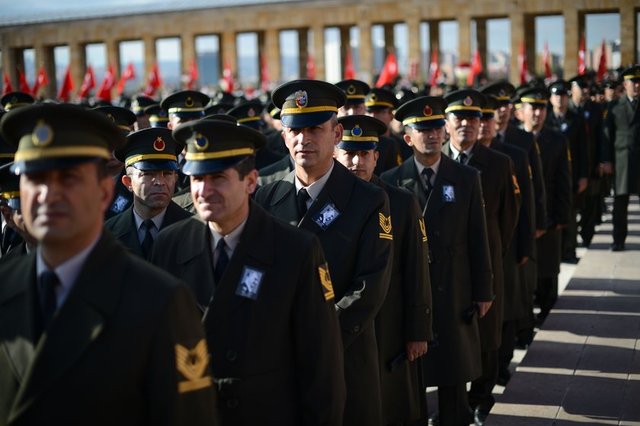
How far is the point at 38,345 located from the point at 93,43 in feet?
232

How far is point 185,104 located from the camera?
391 inches

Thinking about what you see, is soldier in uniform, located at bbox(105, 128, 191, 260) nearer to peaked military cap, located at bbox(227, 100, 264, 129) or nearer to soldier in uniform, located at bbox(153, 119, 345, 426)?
soldier in uniform, located at bbox(153, 119, 345, 426)

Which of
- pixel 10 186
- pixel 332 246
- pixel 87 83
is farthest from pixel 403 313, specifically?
pixel 87 83

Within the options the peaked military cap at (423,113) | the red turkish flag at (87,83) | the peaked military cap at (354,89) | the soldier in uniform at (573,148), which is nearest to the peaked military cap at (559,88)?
the soldier in uniform at (573,148)

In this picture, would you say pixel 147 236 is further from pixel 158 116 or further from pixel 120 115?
pixel 158 116

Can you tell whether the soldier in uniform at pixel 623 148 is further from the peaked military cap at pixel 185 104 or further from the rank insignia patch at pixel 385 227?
the rank insignia patch at pixel 385 227

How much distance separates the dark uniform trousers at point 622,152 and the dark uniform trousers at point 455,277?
23.6 feet

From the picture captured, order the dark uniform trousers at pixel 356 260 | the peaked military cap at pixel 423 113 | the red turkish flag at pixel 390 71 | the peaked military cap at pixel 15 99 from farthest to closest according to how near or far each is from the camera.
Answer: the red turkish flag at pixel 390 71, the peaked military cap at pixel 15 99, the peaked military cap at pixel 423 113, the dark uniform trousers at pixel 356 260

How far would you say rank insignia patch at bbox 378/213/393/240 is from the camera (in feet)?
16.6

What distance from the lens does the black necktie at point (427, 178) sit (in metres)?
6.82

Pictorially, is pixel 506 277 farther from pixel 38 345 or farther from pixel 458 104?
pixel 38 345

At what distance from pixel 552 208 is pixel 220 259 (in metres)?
7.14

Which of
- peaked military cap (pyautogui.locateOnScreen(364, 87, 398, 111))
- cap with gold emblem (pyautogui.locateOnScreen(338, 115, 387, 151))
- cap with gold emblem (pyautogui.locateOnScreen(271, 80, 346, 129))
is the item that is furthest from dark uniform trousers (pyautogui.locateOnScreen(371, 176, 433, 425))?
peaked military cap (pyautogui.locateOnScreen(364, 87, 398, 111))

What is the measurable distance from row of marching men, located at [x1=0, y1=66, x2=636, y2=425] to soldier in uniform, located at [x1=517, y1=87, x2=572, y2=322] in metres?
1.19
